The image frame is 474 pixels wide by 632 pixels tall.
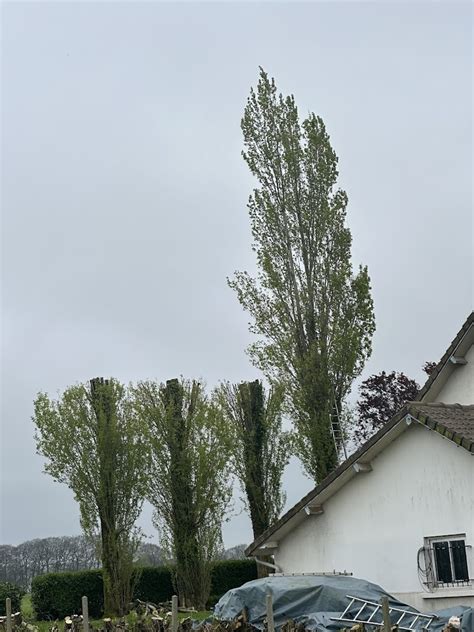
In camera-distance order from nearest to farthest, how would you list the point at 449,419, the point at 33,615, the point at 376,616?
the point at 376,616 → the point at 449,419 → the point at 33,615

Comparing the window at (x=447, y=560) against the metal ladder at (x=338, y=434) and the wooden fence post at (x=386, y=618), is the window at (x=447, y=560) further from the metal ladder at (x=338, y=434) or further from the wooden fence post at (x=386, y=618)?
the metal ladder at (x=338, y=434)

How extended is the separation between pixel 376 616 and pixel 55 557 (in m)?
26.3

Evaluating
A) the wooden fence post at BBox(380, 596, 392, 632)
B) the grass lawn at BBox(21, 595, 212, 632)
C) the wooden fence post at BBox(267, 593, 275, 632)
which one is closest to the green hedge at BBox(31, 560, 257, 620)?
the grass lawn at BBox(21, 595, 212, 632)

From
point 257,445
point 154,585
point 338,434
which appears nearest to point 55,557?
point 154,585

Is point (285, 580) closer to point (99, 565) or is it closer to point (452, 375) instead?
point (452, 375)

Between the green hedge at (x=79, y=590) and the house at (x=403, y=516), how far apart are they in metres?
11.8

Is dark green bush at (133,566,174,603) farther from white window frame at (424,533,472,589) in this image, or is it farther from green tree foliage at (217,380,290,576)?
white window frame at (424,533,472,589)

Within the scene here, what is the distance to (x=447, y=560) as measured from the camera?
17094 mm

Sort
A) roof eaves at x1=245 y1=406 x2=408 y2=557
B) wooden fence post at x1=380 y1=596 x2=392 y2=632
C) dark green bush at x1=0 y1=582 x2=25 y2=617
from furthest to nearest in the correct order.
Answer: dark green bush at x1=0 y1=582 x2=25 y2=617, roof eaves at x1=245 y1=406 x2=408 y2=557, wooden fence post at x1=380 y1=596 x2=392 y2=632

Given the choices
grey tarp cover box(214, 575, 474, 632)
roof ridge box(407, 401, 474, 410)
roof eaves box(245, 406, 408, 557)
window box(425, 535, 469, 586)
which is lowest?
grey tarp cover box(214, 575, 474, 632)

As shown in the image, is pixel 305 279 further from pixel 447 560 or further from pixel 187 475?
pixel 447 560

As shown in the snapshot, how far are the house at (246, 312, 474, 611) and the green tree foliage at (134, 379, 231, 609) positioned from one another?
1108 cm

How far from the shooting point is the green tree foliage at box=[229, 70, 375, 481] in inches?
1147

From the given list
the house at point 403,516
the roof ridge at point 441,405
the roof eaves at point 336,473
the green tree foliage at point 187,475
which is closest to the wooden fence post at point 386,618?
the house at point 403,516
